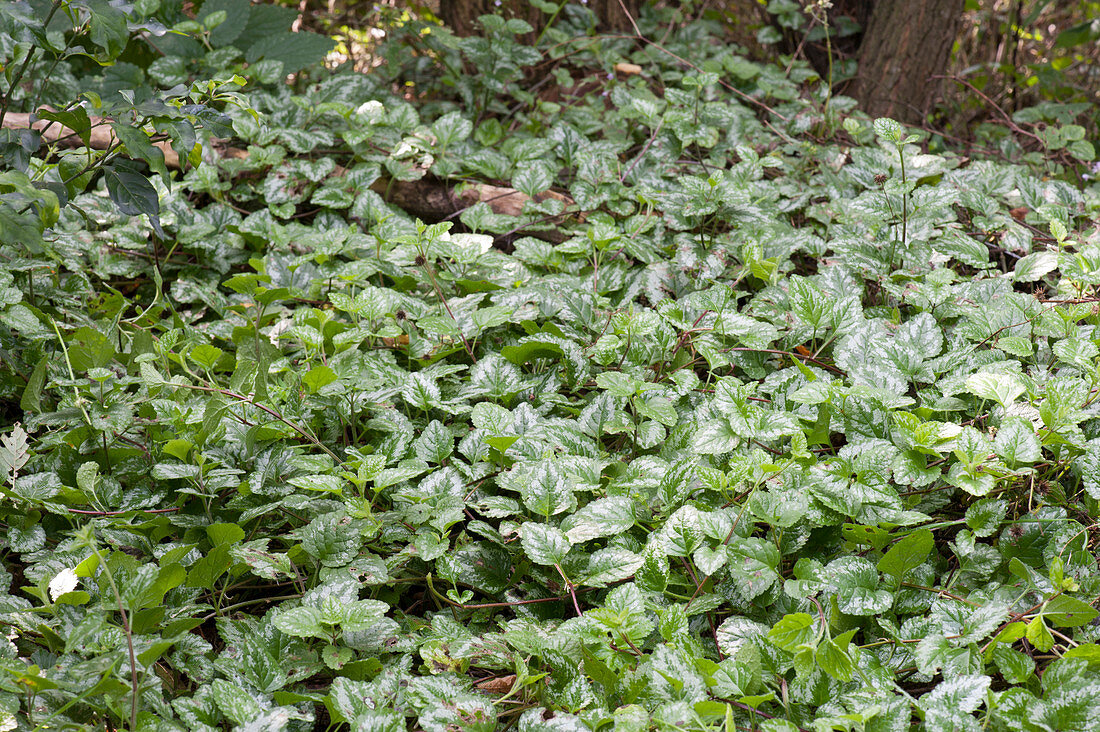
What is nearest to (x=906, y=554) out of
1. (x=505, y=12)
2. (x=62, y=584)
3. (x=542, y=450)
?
(x=542, y=450)

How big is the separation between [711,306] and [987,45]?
12.0 feet

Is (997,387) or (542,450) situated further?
(542,450)

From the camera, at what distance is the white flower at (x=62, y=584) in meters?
1.34

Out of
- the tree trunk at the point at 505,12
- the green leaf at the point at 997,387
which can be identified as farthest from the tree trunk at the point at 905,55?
the green leaf at the point at 997,387

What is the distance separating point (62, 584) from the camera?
135cm

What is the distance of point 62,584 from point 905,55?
3.85 m

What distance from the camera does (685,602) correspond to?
55.8 inches

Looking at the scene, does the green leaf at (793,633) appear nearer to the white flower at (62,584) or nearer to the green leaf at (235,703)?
the green leaf at (235,703)

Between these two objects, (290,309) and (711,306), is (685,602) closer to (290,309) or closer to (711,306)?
(711,306)

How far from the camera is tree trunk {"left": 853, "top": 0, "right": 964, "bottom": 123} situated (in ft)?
11.6

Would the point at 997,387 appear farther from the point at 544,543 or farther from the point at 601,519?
the point at 544,543

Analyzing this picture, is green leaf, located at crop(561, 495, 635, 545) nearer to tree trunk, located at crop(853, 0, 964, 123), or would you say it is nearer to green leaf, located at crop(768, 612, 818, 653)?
green leaf, located at crop(768, 612, 818, 653)

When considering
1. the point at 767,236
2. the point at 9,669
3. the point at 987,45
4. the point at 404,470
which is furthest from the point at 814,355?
the point at 987,45

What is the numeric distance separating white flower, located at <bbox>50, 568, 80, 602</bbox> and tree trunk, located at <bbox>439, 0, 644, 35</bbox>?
10.2ft
